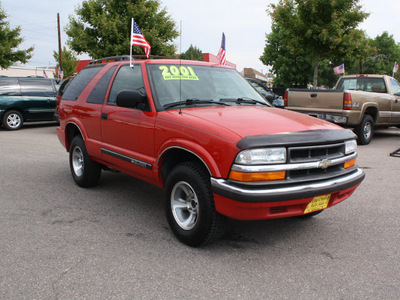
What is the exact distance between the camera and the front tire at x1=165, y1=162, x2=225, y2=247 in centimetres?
312

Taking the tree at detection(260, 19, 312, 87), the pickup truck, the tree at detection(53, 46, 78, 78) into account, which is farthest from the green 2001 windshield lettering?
the tree at detection(53, 46, 78, 78)

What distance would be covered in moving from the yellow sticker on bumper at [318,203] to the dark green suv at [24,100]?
39.8 feet

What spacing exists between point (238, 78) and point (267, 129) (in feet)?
5.86

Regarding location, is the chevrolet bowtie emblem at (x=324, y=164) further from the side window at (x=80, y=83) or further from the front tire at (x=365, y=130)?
the front tire at (x=365, y=130)

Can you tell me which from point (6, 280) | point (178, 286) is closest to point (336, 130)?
point (178, 286)

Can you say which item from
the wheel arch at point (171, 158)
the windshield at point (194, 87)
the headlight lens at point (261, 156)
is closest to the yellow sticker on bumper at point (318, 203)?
the headlight lens at point (261, 156)

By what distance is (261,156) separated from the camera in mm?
2896

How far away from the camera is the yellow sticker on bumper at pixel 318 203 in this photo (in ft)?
10.1

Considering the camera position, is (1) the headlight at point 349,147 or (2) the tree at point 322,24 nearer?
(1) the headlight at point 349,147

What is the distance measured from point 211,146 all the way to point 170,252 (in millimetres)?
1040

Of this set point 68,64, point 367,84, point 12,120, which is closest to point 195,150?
point 367,84

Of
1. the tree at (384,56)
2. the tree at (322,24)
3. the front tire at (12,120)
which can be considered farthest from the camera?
the tree at (384,56)

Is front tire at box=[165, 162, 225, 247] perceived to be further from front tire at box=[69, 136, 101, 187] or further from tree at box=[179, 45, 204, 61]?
tree at box=[179, 45, 204, 61]

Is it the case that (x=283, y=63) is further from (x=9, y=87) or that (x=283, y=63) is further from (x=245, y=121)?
(x=245, y=121)
